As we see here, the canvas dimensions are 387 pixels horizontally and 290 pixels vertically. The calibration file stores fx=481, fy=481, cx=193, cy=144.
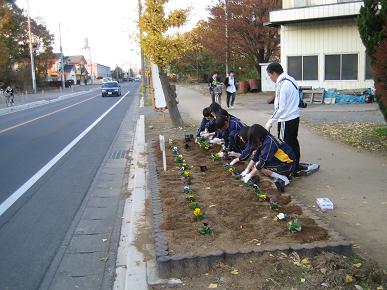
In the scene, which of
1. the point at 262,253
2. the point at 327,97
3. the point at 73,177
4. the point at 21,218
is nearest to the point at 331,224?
the point at 262,253

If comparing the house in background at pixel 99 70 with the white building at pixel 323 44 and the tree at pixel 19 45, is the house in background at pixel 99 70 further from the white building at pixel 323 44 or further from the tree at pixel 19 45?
the white building at pixel 323 44

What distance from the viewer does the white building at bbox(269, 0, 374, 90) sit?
2317 cm

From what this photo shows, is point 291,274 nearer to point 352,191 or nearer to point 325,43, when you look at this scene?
point 352,191

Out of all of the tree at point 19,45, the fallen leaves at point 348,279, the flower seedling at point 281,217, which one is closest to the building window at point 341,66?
the flower seedling at point 281,217

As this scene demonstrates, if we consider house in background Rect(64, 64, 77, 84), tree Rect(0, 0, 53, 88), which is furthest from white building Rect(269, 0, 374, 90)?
house in background Rect(64, 64, 77, 84)

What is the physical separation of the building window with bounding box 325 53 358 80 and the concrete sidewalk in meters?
14.8

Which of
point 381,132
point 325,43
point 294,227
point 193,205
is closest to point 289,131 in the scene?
point 193,205

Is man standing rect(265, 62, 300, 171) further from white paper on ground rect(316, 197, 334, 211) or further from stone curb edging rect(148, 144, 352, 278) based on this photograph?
stone curb edging rect(148, 144, 352, 278)

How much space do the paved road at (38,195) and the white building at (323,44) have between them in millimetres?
13156

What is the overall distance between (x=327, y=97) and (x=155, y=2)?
1202 cm

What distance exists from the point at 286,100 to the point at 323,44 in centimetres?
1849

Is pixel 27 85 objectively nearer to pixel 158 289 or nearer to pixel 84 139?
pixel 84 139

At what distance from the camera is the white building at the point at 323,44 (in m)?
23.2

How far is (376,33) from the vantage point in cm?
986
